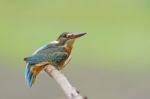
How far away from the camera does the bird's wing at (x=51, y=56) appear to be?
128cm

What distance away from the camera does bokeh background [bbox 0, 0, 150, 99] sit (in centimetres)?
376

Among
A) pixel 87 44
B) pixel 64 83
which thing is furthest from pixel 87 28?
pixel 64 83

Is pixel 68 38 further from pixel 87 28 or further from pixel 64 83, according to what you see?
pixel 87 28

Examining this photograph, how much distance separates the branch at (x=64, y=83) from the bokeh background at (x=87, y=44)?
2.17 m

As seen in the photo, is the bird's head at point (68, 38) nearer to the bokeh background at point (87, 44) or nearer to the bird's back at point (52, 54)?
the bird's back at point (52, 54)

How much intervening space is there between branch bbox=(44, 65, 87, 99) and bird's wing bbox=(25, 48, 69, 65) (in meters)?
0.02

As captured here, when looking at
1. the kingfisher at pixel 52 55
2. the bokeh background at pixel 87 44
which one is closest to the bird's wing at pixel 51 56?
the kingfisher at pixel 52 55

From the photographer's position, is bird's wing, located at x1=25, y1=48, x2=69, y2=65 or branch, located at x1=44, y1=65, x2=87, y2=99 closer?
branch, located at x1=44, y1=65, x2=87, y2=99

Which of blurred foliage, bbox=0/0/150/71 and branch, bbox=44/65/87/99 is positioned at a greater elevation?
blurred foliage, bbox=0/0/150/71

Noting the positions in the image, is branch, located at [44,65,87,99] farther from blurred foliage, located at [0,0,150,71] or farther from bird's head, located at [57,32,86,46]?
blurred foliage, located at [0,0,150,71]

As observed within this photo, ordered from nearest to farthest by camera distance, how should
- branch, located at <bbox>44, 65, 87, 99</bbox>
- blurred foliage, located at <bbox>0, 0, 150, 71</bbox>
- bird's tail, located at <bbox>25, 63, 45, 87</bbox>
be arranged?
branch, located at <bbox>44, 65, 87, 99</bbox>, bird's tail, located at <bbox>25, 63, 45, 87</bbox>, blurred foliage, located at <bbox>0, 0, 150, 71</bbox>

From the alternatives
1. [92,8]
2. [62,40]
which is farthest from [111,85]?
[62,40]

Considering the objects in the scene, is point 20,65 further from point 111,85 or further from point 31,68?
point 31,68

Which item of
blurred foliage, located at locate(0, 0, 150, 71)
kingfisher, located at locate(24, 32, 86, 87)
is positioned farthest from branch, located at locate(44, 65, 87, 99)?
blurred foliage, located at locate(0, 0, 150, 71)
